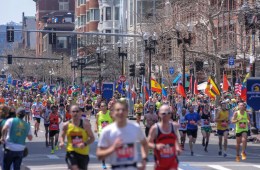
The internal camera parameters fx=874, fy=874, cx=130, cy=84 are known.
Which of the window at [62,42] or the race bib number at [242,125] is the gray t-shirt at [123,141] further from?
the window at [62,42]

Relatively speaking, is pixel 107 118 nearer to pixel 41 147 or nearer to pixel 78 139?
pixel 78 139

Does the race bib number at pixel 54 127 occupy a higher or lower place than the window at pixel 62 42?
lower

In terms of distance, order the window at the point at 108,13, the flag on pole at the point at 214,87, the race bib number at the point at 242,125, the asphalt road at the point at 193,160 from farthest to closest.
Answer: the window at the point at 108,13 < the flag on pole at the point at 214,87 < the race bib number at the point at 242,125 < the asphalt road at the point at 193,160

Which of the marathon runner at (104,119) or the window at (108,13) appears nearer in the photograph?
the marathon runner at (104,119)

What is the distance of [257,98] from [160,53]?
28.5 m

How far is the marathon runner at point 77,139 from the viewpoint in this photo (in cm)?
1600

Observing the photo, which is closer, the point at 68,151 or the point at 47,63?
the point at 68,151

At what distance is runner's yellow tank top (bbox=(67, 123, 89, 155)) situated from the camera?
16061 millimetres

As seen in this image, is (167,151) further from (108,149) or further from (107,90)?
(107,90)

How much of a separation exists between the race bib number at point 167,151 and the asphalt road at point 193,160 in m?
9.08

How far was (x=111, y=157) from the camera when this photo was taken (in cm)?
1205

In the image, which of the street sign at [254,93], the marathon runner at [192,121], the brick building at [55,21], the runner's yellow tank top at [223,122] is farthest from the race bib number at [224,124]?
the brick building at [55,21]

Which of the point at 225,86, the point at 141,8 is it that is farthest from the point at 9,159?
the point at 141,8

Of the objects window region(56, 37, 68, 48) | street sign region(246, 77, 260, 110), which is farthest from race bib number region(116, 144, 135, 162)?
window region(56, 37, 68, 48)
